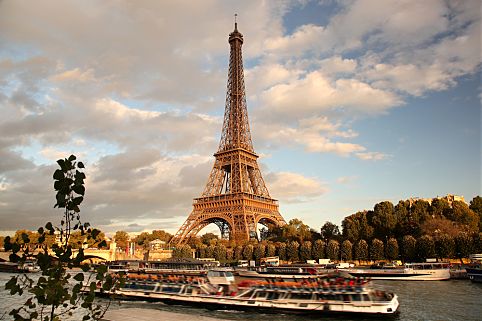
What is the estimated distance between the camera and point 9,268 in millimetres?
103188

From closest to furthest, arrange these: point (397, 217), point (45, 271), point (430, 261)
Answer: point (45, 271) → point (430, 261) → point (397, 217)

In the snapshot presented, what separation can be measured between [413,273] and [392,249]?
15.0 m

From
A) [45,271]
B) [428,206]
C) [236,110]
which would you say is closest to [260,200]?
[236,110]

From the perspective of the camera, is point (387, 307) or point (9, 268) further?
point (9, 268)

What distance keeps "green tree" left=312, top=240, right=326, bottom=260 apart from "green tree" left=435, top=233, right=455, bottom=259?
21769 mm

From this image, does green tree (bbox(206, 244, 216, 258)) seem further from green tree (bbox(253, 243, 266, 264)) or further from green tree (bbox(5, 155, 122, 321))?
green tree (bbox(5, 155, 122, 321))

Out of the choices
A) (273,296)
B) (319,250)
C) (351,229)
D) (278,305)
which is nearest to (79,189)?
(278,305)

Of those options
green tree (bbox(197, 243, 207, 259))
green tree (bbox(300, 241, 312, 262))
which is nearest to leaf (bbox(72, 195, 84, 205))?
green tree (bbox(300, 241, 312, 262))

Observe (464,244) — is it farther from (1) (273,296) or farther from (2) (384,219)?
(1) (273,296)

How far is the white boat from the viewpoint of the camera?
57188 millimetres

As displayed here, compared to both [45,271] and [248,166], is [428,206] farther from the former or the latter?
[45,271]

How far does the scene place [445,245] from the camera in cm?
6812

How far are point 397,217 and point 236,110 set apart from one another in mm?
55442

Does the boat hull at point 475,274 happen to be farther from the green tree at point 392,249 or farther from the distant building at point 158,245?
the distant building at point 158,245
